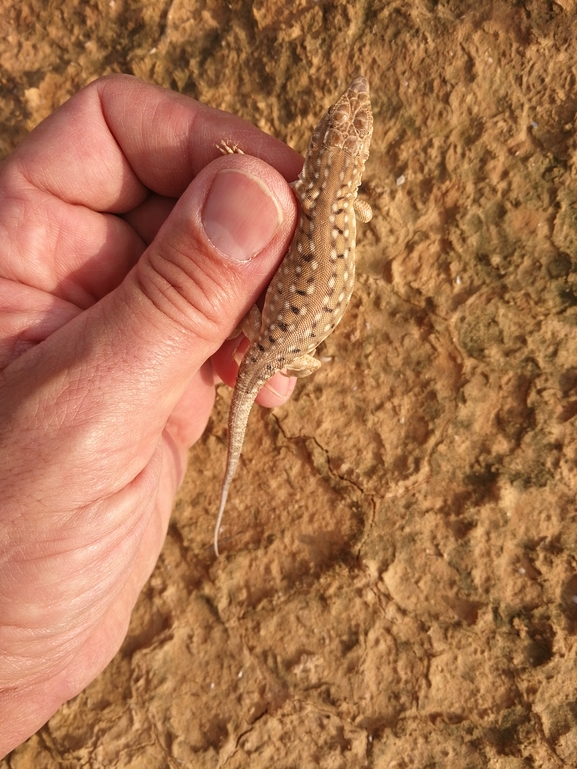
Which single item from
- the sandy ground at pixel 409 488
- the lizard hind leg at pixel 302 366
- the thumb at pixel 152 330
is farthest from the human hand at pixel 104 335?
the sandy ground at pixel 409 488

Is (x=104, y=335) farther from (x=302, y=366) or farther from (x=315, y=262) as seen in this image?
(x=302, y=366)

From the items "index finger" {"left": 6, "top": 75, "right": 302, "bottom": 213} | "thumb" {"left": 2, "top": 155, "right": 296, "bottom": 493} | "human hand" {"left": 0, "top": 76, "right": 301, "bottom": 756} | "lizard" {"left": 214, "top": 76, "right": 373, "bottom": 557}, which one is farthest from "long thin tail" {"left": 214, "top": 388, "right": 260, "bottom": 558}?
"index finger" {"left": 6, "top": 75, "right": 302, "bottom": 213}

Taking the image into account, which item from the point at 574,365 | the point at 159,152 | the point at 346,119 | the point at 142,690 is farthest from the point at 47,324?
the point at 574,365

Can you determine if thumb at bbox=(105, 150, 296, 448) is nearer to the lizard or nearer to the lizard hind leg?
the lizard

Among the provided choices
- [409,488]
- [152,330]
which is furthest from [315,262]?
[409,488]

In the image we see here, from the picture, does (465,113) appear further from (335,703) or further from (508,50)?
(335,703)

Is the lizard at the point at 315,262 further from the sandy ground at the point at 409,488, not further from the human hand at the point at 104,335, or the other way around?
the sandy ground at the point at 409,488

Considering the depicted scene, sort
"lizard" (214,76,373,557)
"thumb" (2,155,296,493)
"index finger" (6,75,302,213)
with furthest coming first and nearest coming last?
1. "index finger" (6,75,302,213)
2. "lizard" (214,76,373,557)
3. "thumb" (2,155,296,493)
